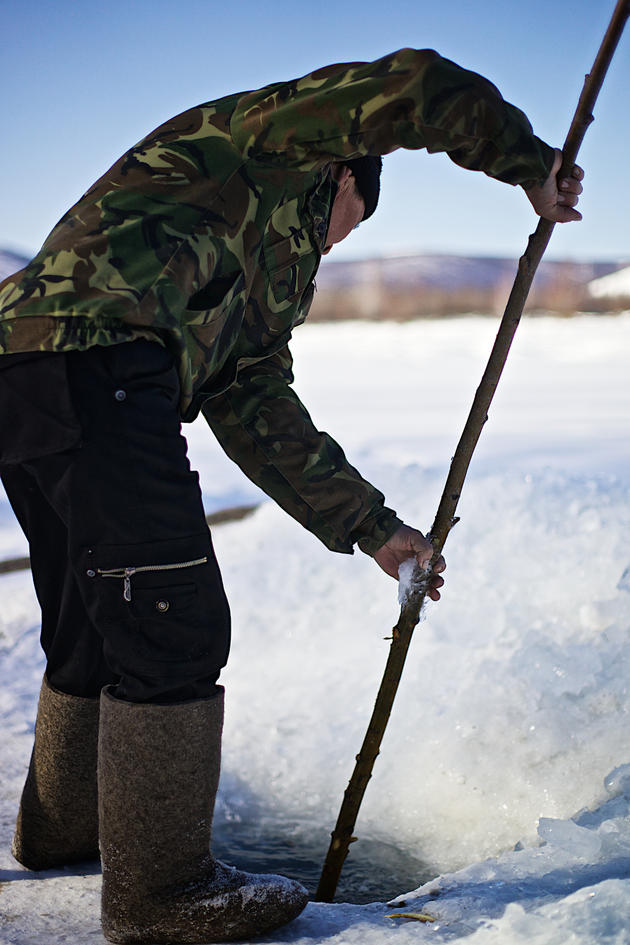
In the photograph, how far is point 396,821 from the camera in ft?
6.10

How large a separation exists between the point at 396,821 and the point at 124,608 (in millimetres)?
1005

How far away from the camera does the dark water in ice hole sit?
5.44 ft

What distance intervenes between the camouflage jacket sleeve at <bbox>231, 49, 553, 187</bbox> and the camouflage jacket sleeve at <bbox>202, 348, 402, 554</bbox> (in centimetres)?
44

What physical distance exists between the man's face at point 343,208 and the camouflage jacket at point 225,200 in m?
0.06

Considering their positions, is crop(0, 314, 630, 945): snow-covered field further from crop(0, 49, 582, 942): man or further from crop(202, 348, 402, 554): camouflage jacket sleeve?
crop(202, 348, 402, 554): camouflage jacket sleeve

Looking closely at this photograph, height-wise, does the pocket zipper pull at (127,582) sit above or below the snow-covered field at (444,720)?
above

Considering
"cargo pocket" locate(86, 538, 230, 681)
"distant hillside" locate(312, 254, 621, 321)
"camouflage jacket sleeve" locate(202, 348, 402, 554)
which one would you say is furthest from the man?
"distant hillside" locate(312, 254, 621, 321)

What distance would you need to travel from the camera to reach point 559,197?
129cm

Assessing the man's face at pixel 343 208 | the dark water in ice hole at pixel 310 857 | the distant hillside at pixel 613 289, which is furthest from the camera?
the distant hillside at pixel 613 289

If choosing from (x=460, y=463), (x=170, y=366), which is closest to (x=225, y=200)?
(x=170, y=366)

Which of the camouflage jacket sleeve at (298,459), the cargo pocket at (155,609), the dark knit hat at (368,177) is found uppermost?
the dark knit hat at (368,177)

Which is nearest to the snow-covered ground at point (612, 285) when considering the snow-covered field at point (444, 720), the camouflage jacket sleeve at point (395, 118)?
the snow-covered field at point (444, 720)

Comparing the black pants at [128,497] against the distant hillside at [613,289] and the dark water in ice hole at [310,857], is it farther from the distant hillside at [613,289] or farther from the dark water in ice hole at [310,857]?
the distant hillside at [613,289]

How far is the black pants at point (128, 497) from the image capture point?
113 centimetres
